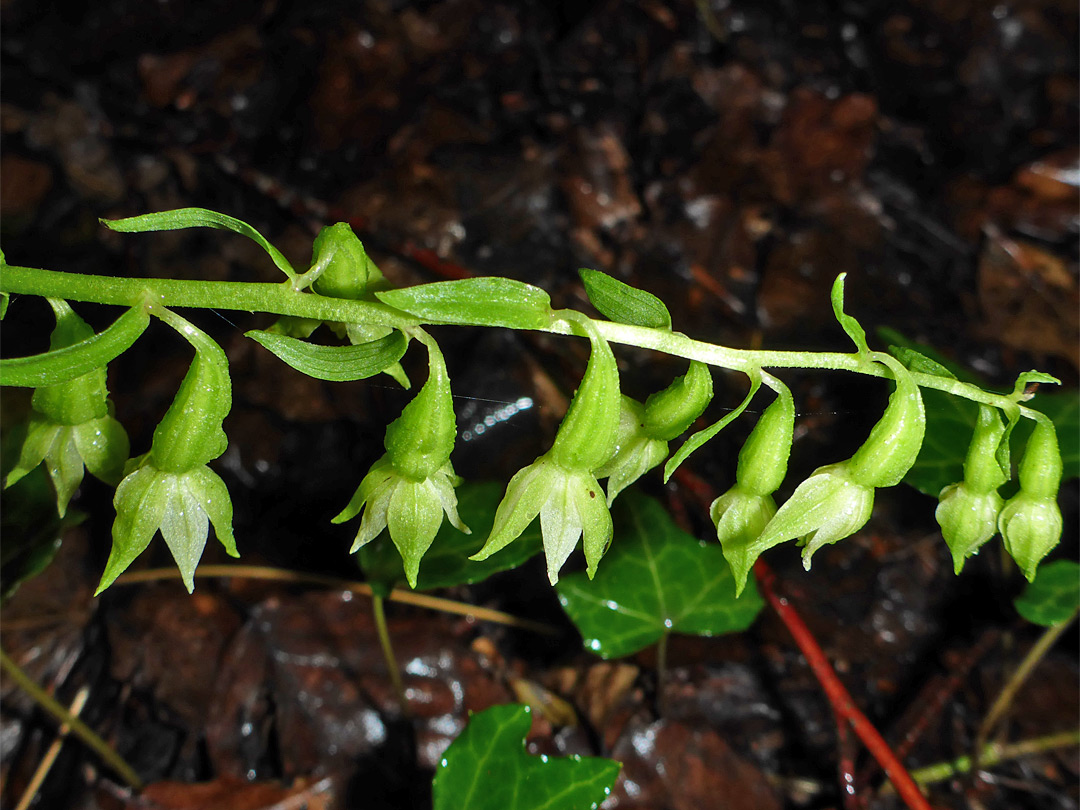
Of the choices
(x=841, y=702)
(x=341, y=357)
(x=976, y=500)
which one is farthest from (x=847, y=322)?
(x=841, y=702)

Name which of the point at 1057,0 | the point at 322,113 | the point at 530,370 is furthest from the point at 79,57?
the point at 1057,0

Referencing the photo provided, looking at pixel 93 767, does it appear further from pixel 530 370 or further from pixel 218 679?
pixel 530 370

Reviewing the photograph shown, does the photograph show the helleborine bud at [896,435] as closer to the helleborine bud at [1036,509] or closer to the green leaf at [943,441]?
the helleborine bud at [1036,509]

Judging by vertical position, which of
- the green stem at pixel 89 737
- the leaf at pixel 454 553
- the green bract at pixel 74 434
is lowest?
the green stem at pixel 89 737

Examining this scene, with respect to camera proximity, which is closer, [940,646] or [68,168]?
[940,646]

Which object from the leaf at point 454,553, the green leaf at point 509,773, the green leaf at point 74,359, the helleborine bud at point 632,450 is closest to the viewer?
the green leaf at point 74,359

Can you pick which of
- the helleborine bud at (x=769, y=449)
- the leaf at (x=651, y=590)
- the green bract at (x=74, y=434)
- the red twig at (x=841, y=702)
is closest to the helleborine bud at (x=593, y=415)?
the helleborine bud at (x=769, y=449)

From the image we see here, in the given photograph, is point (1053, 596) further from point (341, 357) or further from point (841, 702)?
point (341, 357)
